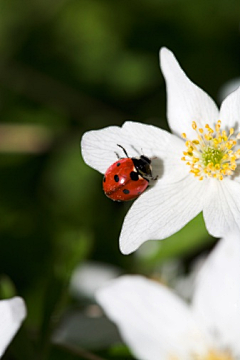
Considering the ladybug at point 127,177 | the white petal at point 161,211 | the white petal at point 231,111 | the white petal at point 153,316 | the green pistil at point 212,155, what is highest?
the white petal at point 231,111

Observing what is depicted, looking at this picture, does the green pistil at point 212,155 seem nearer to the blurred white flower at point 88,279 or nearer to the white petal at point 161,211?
the white petal at point 161,211

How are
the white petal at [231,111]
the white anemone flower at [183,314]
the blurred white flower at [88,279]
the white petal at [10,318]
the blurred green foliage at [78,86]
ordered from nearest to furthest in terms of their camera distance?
the white petal at [10,318]
the white petal at [231,111]
the white anemone flower at [183,314]
the blurred white flower at [88,279]
the blurred green foliage at [78,86]

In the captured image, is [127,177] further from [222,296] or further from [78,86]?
[78,86]

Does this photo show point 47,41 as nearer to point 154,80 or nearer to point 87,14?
point 87,14

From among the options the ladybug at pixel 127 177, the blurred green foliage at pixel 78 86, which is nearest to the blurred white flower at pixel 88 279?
the blurred green foliage at pixel 78 86

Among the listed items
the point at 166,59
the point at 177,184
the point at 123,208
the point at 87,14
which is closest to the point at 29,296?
the point at 123,208

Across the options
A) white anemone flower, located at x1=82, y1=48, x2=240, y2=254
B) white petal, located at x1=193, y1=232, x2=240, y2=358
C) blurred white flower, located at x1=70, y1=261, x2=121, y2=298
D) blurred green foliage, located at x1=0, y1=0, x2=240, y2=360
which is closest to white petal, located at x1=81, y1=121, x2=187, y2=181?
white anemone flower, located at x1=82, y1=48, x2=240, y2=254

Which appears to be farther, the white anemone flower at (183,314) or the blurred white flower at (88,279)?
the blurred white flower at (88,279)

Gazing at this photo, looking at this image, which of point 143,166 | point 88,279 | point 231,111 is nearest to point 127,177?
point 143,166
